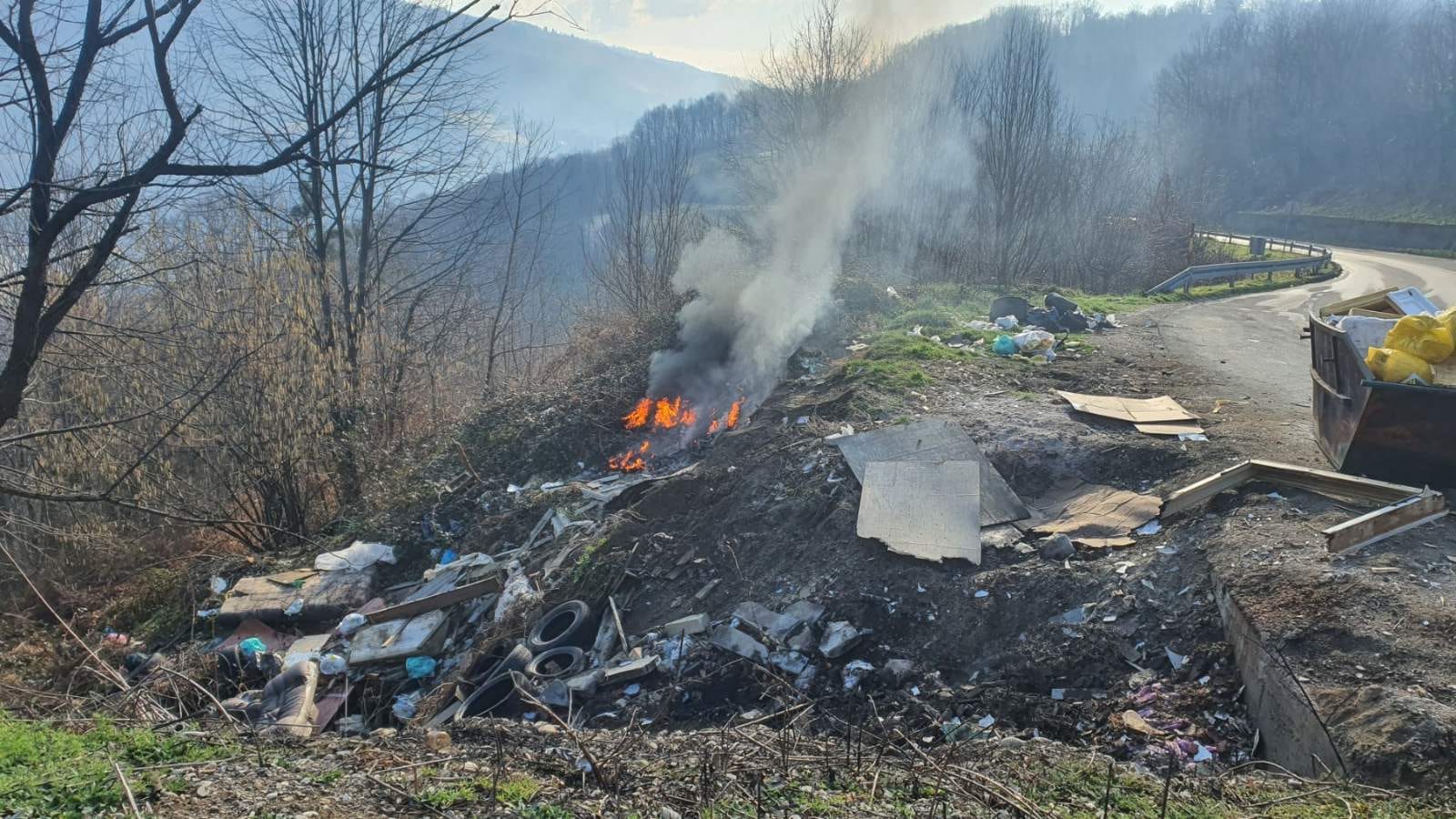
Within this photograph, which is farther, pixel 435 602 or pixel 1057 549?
pixel 435 602

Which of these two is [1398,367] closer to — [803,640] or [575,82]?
[803,640]

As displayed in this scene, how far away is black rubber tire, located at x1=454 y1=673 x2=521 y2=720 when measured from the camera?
5.90 metres

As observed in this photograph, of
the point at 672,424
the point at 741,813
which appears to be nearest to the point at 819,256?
the point at 672,424

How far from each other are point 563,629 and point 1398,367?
622 centimetres

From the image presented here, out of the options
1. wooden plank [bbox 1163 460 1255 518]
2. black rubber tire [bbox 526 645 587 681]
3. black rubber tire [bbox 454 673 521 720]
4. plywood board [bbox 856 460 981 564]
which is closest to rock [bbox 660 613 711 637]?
black rubber tire [bbox 526 645 587 681]

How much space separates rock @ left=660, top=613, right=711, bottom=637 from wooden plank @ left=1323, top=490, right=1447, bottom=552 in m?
4.05

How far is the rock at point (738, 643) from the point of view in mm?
5508

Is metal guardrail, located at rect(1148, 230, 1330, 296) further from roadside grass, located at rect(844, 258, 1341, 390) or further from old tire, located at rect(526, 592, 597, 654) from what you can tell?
old tire, located at rect(526, 592, 597, 654)

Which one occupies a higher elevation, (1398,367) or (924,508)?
(1398,367)

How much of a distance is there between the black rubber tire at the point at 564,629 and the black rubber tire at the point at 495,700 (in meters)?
0.36

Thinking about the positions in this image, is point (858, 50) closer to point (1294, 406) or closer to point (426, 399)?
point (426, 399)

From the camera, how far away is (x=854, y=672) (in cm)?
520

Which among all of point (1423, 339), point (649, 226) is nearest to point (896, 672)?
point (1423, 339)

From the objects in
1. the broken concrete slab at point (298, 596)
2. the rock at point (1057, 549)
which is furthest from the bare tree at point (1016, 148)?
the broken concrete slab at point (298, 596)
